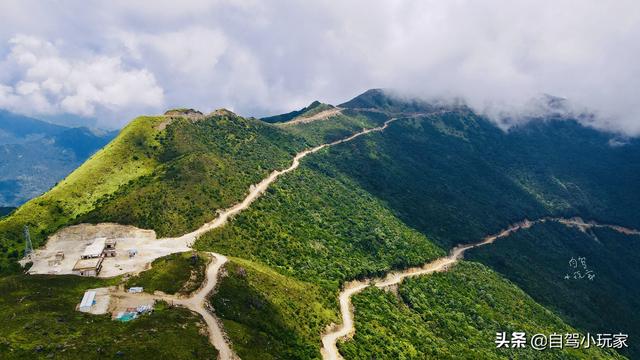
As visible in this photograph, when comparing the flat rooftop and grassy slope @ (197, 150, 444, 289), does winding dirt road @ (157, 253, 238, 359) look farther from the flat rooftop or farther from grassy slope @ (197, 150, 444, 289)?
the flat rooftop

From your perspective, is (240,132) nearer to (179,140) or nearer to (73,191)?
(179,140)

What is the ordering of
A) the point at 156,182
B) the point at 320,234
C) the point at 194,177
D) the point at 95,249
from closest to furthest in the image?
the point at 95,249 → the point at 156,182 → the point at 194,177 → the point at 320,234

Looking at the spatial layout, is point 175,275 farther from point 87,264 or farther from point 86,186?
point 86,186

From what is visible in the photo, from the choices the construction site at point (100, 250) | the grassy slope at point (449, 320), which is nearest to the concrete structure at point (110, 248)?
the construction site at point (100, 250)

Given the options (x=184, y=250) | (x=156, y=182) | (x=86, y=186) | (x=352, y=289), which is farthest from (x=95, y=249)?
(x=352, y=289)

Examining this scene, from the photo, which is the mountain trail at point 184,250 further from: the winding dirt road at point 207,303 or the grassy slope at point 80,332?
the grassy slope at point 80,332
